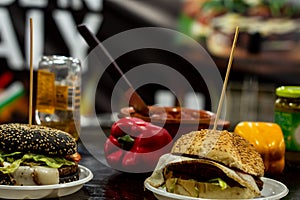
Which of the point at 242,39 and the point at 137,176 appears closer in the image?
the point at 137,176

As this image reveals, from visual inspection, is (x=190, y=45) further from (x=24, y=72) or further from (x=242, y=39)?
(x=24, y=72)

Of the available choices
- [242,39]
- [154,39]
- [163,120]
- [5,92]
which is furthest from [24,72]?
[163,120]

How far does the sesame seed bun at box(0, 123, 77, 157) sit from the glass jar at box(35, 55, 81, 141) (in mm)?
734

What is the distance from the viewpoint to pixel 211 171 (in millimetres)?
1706

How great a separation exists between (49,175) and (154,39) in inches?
146

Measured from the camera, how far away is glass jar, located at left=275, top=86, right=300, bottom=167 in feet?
7.76

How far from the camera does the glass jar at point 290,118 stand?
7.76ft

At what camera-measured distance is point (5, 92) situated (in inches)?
182

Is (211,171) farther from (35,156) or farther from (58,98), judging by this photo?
(58,98)

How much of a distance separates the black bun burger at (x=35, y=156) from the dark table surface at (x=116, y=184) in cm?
8

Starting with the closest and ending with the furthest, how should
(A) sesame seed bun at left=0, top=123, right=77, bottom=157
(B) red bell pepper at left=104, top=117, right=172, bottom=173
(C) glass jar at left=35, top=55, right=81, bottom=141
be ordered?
(A) sesame seed bun at left=0, top=123, right=77, bottom=157
(B) red bell pepper at left=104, top=117, right=172, bottom=173
(C) glass jar at left=35, top=55, right=81, bottom=141

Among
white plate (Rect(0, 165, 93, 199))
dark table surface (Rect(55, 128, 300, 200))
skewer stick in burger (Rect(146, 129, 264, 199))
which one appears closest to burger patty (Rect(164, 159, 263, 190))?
skewer stick in burger (Rect(146, 129, 264, 199))

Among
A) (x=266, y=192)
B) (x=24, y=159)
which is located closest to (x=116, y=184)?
(x=24, y=159)

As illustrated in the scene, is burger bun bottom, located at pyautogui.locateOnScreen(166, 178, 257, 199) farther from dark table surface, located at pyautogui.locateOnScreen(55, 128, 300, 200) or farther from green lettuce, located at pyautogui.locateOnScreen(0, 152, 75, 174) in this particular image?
green lettuce, located at pyautogui.locateOnScreen(0, 152, 75, 174)
